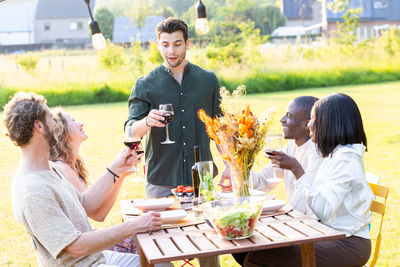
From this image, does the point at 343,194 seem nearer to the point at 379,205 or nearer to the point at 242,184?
the point at 242,184

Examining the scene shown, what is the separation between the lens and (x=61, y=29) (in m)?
68.2

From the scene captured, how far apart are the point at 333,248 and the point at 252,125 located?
800 mm

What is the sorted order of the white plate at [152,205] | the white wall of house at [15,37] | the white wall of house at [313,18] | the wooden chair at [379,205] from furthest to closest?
the white wall of house at [313,18] → the white wall of house at [15,37] → the wooden chair at [379,205] → the white plate at [152,205]

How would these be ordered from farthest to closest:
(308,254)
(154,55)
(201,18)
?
(154,55), (201,18), (308,254)

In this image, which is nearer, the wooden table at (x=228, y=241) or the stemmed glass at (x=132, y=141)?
the wooden table at (x=228, y=241)

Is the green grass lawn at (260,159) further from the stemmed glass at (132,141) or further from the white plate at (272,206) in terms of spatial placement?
the stemmed glass at (132,141)

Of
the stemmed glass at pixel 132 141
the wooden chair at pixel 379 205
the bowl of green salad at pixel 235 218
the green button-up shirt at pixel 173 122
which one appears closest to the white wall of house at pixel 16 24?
the green button-up shirt at pixel 173 122

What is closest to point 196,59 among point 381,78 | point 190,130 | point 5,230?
point 381,78

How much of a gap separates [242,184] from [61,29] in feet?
226

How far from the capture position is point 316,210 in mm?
2873

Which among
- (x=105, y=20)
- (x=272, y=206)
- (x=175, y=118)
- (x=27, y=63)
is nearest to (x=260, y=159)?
(x=175, y=118)

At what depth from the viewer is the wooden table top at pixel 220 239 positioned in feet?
8.05

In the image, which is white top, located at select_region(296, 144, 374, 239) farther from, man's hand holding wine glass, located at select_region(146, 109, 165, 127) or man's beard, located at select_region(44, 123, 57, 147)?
man's beard, located at select_region(44, 123, 57, 147)

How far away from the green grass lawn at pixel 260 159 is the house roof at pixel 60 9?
166 feet
